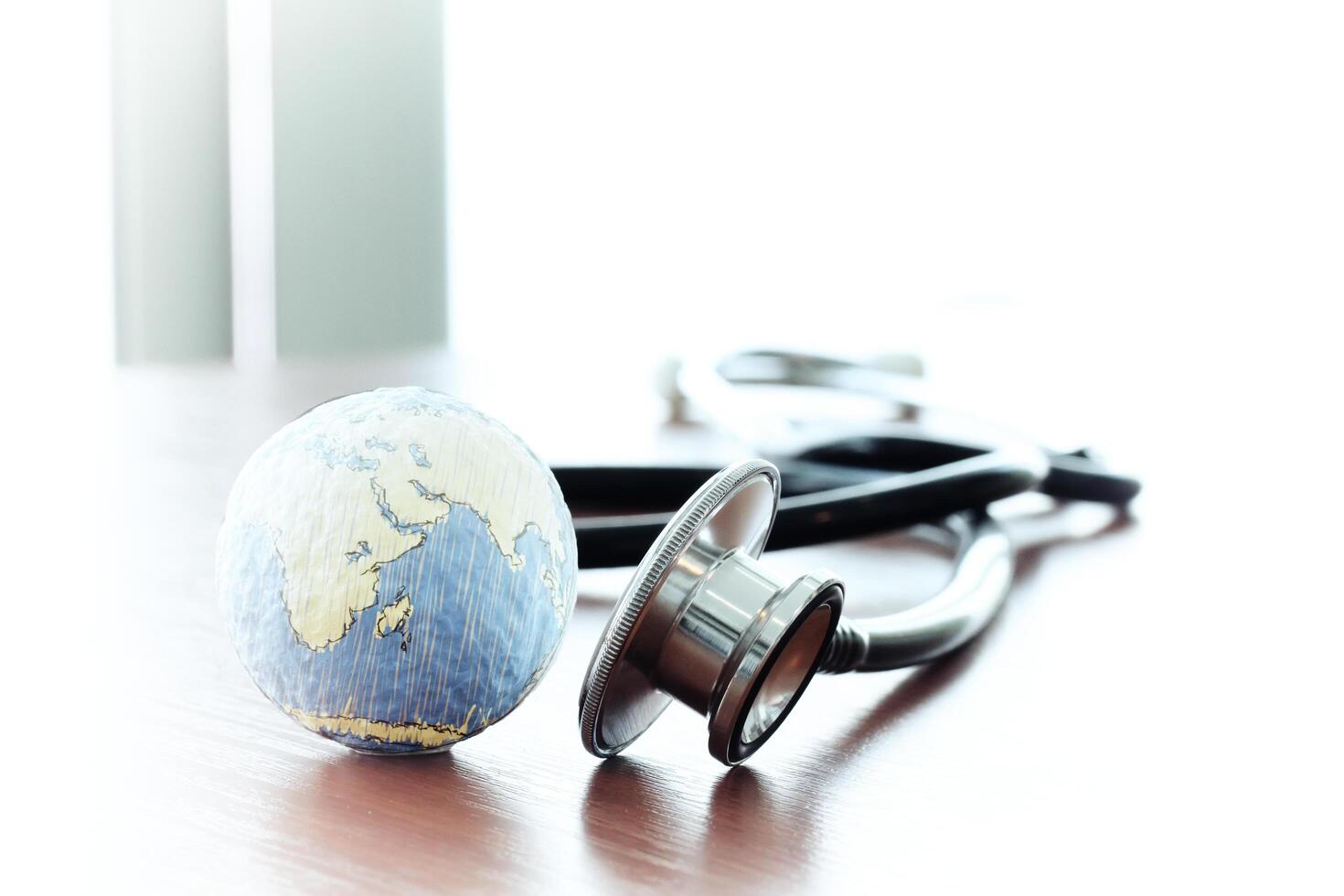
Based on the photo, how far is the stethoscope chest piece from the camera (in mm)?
362

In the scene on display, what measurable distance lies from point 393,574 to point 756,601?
11cm

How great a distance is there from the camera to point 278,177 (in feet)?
11.0

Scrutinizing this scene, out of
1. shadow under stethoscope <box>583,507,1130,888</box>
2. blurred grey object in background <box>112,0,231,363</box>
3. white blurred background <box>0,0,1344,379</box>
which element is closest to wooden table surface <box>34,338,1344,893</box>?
shadow under stethoscope <box>583,507,1130,888</box>

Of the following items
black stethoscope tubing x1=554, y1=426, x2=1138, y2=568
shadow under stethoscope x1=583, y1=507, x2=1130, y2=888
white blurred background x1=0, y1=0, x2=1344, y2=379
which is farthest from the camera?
white blurred background x1=0, y1=0, x2=1344, y2=379

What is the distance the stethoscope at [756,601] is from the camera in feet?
1.20

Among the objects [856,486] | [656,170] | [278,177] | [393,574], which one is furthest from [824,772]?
[656,170]

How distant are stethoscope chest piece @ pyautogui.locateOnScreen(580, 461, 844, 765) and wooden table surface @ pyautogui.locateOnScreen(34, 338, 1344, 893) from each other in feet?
0.09

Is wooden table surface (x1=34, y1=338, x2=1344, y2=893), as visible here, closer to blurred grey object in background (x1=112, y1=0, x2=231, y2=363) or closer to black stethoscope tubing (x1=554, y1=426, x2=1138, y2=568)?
black stethoscope tubing (x1=554, y1=426, x2=1138, y2=568)

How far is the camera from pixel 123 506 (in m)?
0.82

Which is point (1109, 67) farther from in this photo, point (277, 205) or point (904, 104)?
point (277, 205)

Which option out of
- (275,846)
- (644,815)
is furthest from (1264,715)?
(275,846)

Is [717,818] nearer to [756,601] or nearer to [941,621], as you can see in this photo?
[756,601]

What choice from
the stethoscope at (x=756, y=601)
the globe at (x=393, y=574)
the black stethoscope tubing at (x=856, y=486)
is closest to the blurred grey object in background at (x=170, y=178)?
the black stethoscope tubing at (x=856, y=486)

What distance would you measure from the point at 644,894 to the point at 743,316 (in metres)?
3.44
